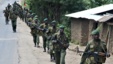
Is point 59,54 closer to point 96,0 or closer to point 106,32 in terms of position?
point 106,32

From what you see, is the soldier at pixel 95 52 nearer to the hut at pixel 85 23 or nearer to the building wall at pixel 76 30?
the hut at pixel 85 23

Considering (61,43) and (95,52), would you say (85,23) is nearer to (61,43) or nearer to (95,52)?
(61,43)

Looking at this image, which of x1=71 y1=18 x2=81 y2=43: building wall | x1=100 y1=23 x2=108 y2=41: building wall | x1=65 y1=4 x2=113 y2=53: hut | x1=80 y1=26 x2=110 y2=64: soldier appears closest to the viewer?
x1=80 y1=26 x2=110 y2=64: soldier

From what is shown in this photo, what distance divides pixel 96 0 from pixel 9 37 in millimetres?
13034

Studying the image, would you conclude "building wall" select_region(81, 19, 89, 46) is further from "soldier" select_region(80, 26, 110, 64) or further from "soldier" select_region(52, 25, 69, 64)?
"soldier" select_region(80, 26, 110, 64)

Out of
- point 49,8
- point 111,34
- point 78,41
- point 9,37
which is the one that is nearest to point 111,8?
point 78,41

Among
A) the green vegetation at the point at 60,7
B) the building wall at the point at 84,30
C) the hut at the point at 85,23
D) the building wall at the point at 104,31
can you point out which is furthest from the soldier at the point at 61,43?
the green vegetation at the point at 60,7

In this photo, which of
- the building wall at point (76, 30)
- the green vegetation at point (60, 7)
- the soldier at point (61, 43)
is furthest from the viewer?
the green vegetation at point (60, 7)

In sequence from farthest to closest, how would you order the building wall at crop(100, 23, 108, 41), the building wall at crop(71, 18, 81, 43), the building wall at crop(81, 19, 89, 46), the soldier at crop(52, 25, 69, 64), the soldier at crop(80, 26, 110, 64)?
the building wall at crop(71, 18, 81, 43) → the building wall at crop(81, 19, 89, 46) → the building wall at crop(100, 23, 108, 41) → the soldier at crop(52, 25, 69, 64) → the soldier at crop(80, 26, 110, 64)

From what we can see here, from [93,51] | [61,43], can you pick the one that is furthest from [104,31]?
[93,51]

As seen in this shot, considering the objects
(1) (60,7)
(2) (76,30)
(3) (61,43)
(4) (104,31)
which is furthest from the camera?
(1) (60,7)

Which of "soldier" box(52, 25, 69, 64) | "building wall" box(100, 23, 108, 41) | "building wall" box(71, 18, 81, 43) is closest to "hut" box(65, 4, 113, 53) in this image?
"building wall" box(71, 18, 81, 43)

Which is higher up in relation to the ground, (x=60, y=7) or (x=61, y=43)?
(x=60, y=7)

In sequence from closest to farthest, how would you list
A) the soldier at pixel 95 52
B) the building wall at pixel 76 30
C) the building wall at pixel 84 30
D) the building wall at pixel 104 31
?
1. the soldier at pixel 95 52
2. the building wall at pixel 104 31
3. the building wall at pixel 84 30
4. the building wall at pixel 76 30
